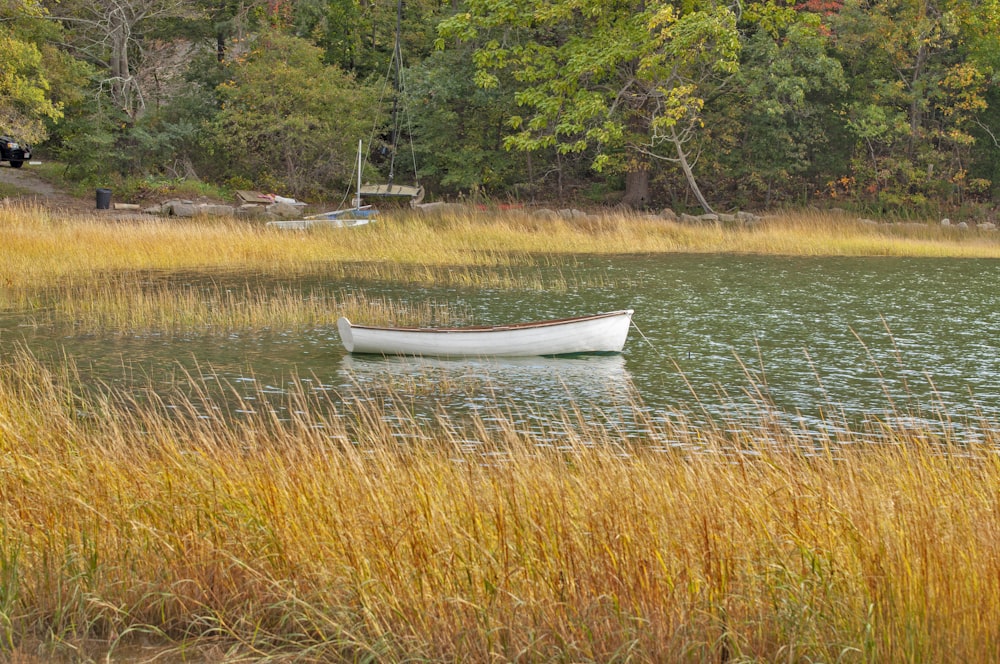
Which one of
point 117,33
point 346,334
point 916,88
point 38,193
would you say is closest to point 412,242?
point 346,334

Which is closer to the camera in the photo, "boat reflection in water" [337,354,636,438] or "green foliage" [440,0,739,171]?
"boat reflection in water" [337,354,636,438]

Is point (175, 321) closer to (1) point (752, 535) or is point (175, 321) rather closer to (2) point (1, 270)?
(2) point (1, 270)

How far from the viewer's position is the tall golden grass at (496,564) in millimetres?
4109

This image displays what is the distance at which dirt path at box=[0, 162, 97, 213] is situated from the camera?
33688 millimetres

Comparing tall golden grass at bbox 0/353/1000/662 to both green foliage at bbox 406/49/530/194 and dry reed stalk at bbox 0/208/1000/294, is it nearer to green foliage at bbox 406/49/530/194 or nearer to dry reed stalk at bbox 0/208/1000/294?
dry reed stalk at bbox 0/208/1000/294

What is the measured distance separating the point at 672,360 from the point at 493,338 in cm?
210

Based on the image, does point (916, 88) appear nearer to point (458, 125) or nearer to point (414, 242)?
point (458, 125)

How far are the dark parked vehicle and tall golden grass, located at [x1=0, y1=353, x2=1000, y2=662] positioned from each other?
38.4 m

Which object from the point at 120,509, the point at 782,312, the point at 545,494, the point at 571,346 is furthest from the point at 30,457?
the point at 782,312

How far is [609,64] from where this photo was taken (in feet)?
109

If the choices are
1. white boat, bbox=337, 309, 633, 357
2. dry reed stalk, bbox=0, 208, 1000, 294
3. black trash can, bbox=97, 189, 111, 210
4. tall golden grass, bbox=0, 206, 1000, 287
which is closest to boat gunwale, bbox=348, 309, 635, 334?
white boat, bbox=337, 309, 633, 357

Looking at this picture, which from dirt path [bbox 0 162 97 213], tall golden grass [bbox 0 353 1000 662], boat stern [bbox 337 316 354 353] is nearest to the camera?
tall golden grass [bbox 0 353 1000 662]

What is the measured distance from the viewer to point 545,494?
214 inches

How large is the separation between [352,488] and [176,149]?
118ft
